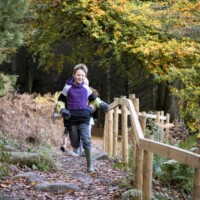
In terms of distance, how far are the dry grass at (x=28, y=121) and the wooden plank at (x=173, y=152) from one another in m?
6.04

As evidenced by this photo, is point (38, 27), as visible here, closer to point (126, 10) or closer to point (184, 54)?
point (126, 10)

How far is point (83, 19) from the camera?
15141 millimetres

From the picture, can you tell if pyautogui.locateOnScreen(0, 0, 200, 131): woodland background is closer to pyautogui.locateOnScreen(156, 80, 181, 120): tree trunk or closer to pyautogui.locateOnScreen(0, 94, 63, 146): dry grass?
pyautogui.locateOnScreen(156, 80, 181, 120): tree trunk

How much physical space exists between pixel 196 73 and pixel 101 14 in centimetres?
478

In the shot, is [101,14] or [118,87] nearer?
[101,14]

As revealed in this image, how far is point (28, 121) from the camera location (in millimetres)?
11242

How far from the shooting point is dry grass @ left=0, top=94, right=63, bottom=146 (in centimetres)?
1041

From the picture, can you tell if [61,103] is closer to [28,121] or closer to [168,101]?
[28,121]

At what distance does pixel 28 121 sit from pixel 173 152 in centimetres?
783

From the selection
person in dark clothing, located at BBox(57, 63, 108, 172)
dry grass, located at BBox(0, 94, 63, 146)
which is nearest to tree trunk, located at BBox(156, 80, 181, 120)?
dry grass, located at BBox(0, 94, 63, 146)

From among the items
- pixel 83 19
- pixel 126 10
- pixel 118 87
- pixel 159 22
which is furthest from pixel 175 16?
pixel 118 87

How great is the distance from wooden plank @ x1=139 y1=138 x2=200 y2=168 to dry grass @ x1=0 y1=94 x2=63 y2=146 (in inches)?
238

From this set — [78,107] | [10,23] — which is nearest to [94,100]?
[78,107]

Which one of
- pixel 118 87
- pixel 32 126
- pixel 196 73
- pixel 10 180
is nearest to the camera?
pixel 10 180
